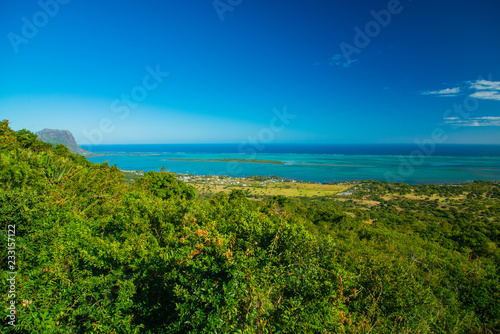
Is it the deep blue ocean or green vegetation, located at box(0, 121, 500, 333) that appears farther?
the deep blue ocean

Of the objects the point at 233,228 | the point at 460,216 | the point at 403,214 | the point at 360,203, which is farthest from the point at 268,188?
the point at 233,228

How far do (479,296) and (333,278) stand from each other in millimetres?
5131

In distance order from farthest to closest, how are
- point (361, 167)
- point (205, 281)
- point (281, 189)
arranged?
point (361, 167) → point (281, 189) → point (205, 281)

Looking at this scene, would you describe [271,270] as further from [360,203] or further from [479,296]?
[360,203]

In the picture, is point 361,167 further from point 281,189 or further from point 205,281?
point 205,281

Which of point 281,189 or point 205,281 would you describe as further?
point 281,189

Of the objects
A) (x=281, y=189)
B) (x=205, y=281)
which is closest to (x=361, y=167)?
(x=281, y=189)

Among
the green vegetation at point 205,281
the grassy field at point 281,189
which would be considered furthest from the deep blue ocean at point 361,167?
the green vegetation at point 205,281

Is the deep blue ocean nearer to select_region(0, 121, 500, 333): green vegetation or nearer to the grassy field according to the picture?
the grassy field

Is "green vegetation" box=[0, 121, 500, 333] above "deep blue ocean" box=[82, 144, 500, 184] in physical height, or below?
above

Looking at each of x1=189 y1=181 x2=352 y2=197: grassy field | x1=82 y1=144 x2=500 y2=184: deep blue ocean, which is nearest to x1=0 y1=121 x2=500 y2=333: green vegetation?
x1=189 y1=181 x2=352 y2=197: grassy field

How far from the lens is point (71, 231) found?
18.8 ft

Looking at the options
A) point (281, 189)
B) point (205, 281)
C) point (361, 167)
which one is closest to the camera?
point (205, 281)

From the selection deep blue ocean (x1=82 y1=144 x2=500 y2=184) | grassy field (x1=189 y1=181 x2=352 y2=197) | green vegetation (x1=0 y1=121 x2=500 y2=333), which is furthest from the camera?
deep blue ocean (x1=82 y1=144 x2=500 y2=184)
